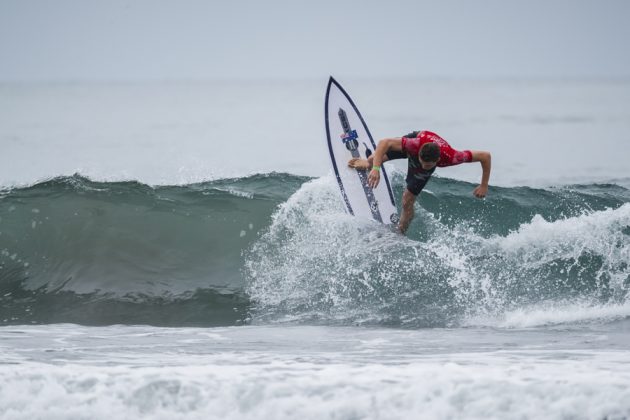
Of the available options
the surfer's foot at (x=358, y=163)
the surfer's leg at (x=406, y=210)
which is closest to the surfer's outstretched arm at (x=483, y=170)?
the surfer's leg at (x=406, y=210)

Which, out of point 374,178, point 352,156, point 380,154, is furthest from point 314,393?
point 352,156

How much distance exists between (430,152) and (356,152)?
199 centimetres

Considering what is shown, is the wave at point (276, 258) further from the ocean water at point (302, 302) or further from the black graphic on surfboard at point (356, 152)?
the black graphic on surfboard at point (356, 152)

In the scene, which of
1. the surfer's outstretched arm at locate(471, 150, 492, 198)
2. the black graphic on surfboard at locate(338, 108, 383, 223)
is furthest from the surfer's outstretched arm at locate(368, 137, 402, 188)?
the black graphic on surfboard at locate(338, 108, 383, 223)

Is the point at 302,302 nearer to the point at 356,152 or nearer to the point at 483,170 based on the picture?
the point at 483,170

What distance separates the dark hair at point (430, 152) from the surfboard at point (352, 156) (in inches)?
70.6

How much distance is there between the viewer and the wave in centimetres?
823

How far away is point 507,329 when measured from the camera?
23.3 ft

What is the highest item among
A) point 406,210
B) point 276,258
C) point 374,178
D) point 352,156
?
point 352,156

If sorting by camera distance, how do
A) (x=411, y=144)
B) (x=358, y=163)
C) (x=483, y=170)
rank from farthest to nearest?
1. (x=358, y=163)
2. (x=411, y=144)
3. (x=483, y=170)

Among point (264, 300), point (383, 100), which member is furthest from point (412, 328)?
point (383, 100)

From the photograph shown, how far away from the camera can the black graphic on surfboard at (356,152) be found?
9750 mm

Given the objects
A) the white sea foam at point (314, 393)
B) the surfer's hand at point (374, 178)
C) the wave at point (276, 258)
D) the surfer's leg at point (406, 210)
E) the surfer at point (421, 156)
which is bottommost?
the white sea foam at point (314, 393)

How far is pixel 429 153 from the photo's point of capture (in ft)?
26.1
